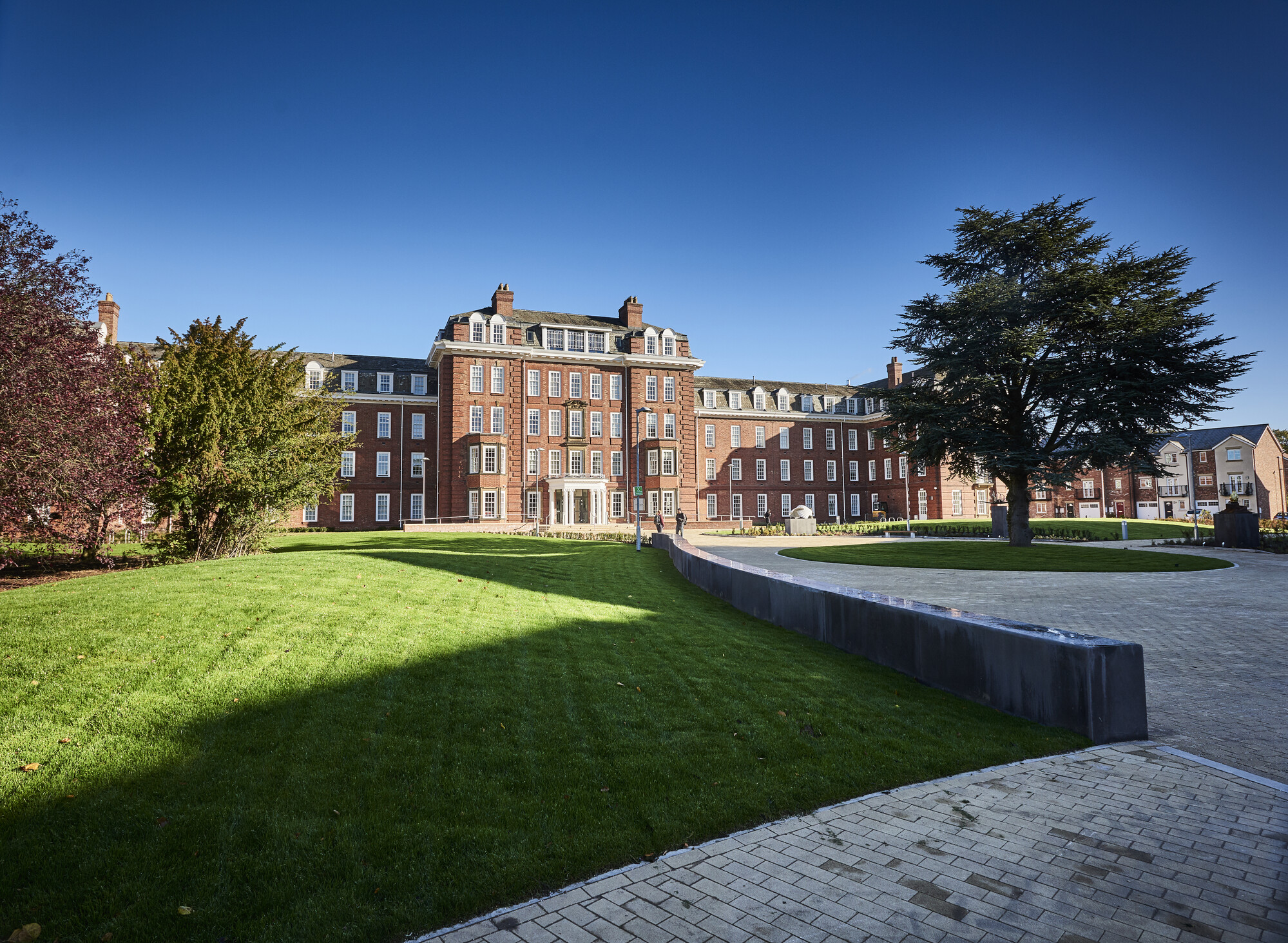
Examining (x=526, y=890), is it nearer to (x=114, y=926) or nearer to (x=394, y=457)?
(x=114, y=926)

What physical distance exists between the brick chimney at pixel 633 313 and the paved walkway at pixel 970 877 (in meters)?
53.5

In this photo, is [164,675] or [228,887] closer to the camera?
[228,887]

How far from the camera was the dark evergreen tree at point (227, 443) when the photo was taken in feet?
55.5

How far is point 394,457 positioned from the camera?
53.5 metres

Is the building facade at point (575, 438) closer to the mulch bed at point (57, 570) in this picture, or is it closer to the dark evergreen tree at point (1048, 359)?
the dark evergreen tree at point (1048, 359)

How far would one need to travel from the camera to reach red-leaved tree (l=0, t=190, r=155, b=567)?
40.0 ft

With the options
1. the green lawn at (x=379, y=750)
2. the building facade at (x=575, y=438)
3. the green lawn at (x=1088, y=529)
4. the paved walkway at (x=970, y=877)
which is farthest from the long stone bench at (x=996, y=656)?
the building facade at (x=575, y=438)

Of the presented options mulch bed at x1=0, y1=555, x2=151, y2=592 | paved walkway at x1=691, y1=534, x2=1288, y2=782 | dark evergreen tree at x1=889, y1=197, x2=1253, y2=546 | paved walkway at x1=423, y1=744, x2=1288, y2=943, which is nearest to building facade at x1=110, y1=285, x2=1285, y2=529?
dark evergreen tree at x1=889, y1=197, x2=1253, y2=546

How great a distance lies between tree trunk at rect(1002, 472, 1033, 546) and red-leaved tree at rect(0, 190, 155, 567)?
104 feet

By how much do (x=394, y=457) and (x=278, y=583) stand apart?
45.8 metres

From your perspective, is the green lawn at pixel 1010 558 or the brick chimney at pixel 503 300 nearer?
the green lawn at pixel 1010 558

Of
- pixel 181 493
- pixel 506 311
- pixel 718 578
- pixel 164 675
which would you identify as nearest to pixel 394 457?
pixel 506 311

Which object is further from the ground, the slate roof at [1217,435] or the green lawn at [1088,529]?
the slate roof at [1217,435]

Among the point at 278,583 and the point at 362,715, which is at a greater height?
the point at 278,583
